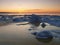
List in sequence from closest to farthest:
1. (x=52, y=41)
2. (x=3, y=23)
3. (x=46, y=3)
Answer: (x=52, y=41)
(x=46, y=3)
(x=3, y=23)

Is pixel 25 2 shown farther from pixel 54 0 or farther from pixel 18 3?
pixel 54 0

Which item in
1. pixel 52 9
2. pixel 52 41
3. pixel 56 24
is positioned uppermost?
pixel 52 9

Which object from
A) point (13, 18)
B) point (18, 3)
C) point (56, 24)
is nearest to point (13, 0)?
point (18, 3)

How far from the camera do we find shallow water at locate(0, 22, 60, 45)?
4.84 ft

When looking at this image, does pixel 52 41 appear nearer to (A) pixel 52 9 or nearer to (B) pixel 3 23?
(A) pixel 52 9

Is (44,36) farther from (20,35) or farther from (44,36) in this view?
(20,35)

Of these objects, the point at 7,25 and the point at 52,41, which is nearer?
the point at 52,41

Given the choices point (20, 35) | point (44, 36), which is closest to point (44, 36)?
point (44, 36)

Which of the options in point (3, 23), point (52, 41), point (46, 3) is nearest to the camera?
point (52, 41)

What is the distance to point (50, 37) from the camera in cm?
155

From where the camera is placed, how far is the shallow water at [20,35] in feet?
4.84

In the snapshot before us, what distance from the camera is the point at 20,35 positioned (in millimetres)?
1606

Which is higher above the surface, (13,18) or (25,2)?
(25,2)

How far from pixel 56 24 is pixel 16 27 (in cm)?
42
